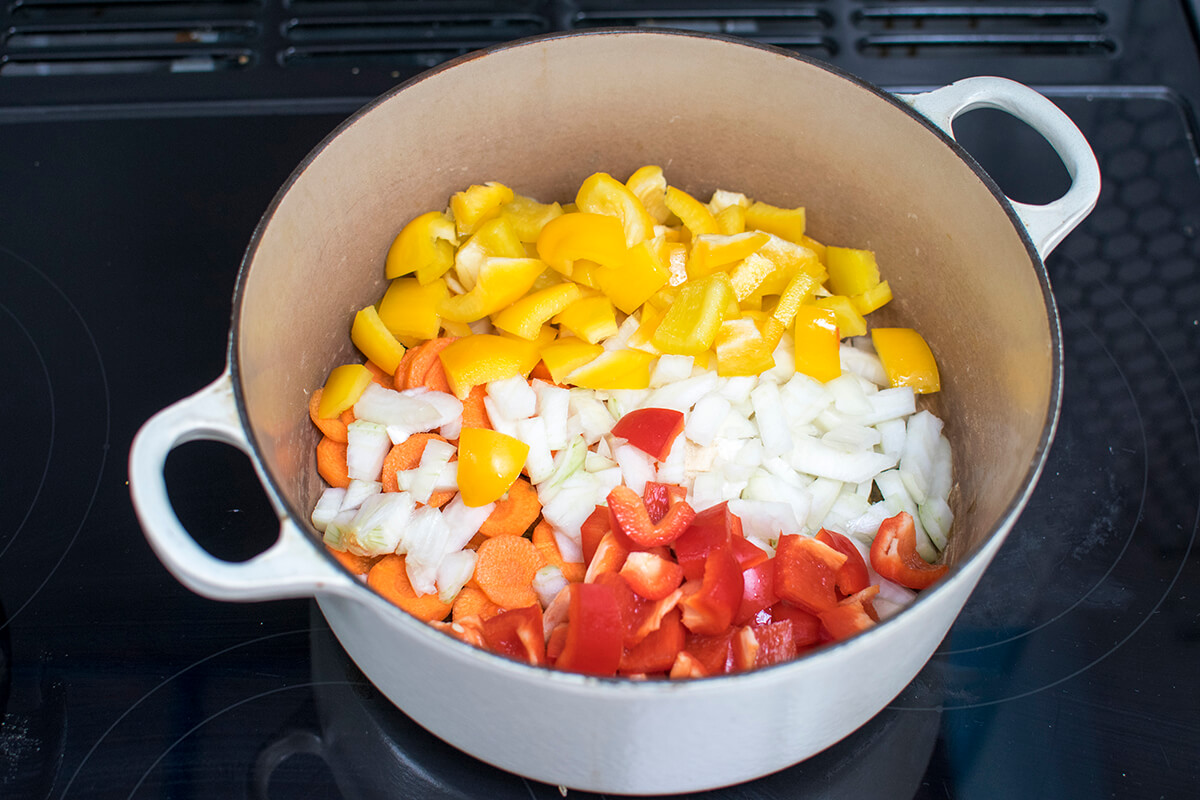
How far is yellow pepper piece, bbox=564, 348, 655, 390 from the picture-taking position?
1.15 metres

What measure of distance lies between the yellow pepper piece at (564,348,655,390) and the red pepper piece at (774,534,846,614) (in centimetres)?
27

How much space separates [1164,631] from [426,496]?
2.68 ft

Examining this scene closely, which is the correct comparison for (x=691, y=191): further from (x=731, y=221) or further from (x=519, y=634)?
(x=519, y=634)

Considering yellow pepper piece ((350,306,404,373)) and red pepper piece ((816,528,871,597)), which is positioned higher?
yellow pepper piece ((350,306,404,373))

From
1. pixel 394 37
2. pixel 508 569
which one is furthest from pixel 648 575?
pixel 394 37

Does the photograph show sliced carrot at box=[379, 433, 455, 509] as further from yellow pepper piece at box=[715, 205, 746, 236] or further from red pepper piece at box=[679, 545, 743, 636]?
yellow pepper piece at box=[715, 205, 746, 236]

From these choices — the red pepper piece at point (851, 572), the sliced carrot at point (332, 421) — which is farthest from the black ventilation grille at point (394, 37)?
the red pepper piece at point (851, 572)

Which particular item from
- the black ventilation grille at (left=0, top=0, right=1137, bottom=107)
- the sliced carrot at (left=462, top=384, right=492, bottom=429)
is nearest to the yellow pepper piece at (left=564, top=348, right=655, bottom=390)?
the sliced carrot at (left=462, top=384, right=492, bottom=429)

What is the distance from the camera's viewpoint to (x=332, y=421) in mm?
1155

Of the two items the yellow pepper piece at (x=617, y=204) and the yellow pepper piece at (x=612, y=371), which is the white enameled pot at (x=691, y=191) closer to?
the yellow pepper piece at (x=617, y=204)

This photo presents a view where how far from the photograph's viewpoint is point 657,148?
4.23 feet

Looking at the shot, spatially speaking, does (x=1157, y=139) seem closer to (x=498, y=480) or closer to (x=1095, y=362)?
(x=1095, y=362)

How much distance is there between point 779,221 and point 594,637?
2.06 ft

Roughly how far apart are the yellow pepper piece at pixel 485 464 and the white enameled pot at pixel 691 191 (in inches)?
7.2
